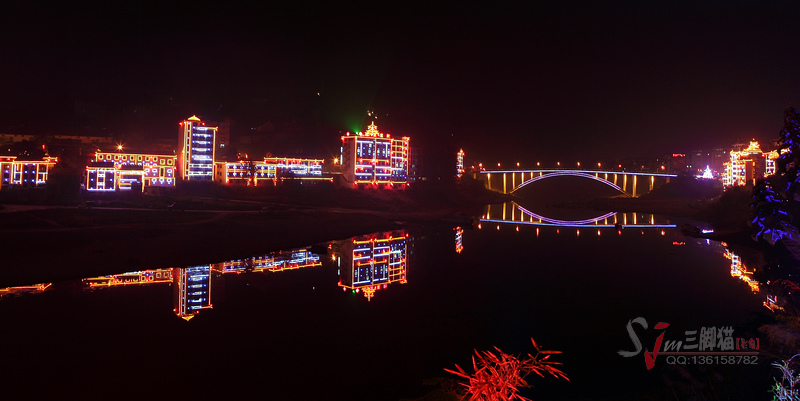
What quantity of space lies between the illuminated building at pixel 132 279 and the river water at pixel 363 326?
119 millimetres

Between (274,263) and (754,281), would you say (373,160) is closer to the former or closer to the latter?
(274,263)

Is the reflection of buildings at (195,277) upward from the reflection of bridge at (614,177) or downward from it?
downward

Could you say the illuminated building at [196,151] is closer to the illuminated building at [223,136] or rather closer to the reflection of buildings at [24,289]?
the illuminated building at [223,136]

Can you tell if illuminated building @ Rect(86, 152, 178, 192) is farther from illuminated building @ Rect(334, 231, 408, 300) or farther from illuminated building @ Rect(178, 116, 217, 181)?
illuminated building @ Rect(334, 231, 408, 300)

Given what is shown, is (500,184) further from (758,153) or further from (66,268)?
(66,268)

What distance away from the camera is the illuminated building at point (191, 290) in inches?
607

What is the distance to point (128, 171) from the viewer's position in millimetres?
43406

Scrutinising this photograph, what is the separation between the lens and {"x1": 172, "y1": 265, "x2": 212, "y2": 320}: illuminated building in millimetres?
Result: 15417

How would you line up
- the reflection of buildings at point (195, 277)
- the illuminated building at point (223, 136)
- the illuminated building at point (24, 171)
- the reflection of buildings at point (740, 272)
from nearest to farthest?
1. the reflection of buildings at point (195, 277)
2. the reflection of buildings at point (740, 272)
3. the illuminated building at point (24, 171)
4. the illuminated building at point (223, 136)

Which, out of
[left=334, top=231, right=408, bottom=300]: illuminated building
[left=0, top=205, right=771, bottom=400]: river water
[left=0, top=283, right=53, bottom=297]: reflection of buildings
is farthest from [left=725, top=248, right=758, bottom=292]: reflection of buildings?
[left=0, top=283, right=53, bottom=297]: reflection of buildings

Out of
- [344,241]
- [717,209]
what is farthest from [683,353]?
[717,209]

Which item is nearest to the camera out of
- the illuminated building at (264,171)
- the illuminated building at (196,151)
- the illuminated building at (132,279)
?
the illuminated building at (132,279)

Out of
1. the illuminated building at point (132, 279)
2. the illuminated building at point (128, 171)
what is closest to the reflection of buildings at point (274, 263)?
the illuminated building at point (132, 279)

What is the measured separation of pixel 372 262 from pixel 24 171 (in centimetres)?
3501
